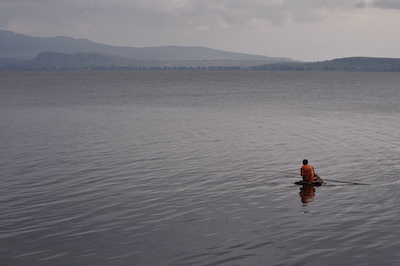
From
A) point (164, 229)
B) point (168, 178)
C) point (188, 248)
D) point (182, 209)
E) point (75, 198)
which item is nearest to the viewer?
point (188, 248)

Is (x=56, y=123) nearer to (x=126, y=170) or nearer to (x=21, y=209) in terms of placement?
(x=126, y=170)

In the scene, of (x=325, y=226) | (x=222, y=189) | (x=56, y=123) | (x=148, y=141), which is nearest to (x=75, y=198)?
(x=222, y=189)

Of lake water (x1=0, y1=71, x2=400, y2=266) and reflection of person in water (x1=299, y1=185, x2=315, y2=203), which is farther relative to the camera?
reflection of person in water (x1=299, y1=185, x2=315, y2=203)

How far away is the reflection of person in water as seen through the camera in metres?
34.2

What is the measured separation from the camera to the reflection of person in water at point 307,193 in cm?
3419

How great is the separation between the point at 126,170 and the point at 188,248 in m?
20.3

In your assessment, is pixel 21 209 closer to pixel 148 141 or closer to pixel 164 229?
pixel 164 229

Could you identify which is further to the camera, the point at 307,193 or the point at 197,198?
the point at 307,193

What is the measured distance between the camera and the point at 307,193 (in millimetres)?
35781

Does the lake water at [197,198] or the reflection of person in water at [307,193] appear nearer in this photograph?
the lake water at [197,198]

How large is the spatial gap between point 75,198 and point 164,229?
982 cm

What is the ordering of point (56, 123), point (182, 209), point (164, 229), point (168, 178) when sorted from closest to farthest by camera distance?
point (164, 229), point (182, 209), point (168, 178), point (56, 123)

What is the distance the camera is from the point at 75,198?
113 feet

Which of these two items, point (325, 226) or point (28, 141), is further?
point (28, 141)
